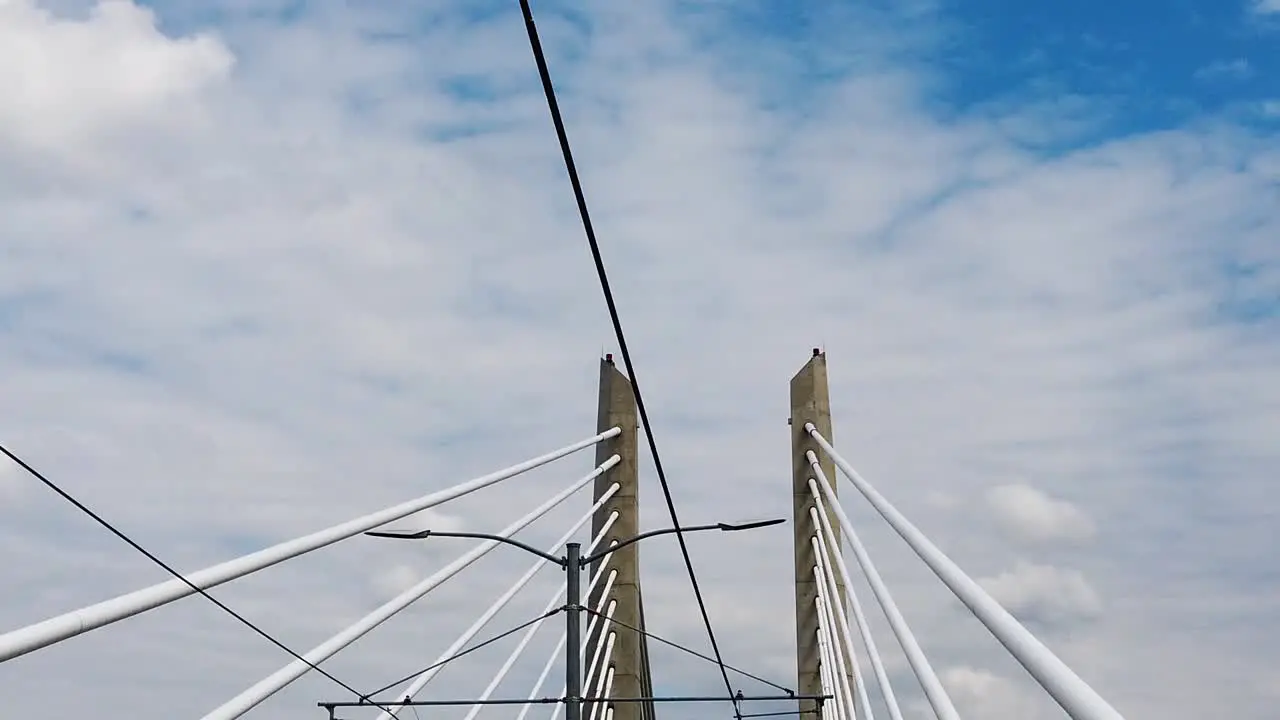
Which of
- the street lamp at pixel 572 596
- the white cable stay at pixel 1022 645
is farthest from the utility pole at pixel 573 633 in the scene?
the white cable stay at pixel 1022 645

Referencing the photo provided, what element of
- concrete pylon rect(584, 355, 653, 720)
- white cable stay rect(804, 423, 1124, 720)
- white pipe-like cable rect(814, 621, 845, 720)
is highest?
concrete pylon rect(584, 355, 653, 720)

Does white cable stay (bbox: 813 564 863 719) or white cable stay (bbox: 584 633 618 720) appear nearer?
white cable stay (bbox: 813 564 863 719)

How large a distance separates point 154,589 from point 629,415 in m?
15.9

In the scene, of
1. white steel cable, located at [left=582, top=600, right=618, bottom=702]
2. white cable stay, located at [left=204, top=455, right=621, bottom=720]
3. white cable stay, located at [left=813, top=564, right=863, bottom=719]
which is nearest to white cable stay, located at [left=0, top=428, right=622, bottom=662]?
white cable stay, located at [left=204, top=455, right=621, bottom=720]

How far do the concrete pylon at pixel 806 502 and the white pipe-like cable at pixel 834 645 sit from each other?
0.20 metres

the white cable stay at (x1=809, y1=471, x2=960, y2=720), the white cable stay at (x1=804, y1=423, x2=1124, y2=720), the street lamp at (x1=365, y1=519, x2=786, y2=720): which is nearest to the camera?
the white cable stay at (x1=804, y1=423, x2=1124, y2=720)

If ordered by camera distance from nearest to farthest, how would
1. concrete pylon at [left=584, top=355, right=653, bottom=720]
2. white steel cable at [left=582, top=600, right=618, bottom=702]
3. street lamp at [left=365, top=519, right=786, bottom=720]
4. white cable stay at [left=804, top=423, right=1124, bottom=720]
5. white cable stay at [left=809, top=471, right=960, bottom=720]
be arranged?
white cable stay at [left=804, top=423, right=1124, bottom=720], white cable stay at [left=809, top=471, right=960, bottom=720], street lamp at [left=365, top=519, right=786, bottom=720], white steel cable at [left=582, top=600, right=618, bottom=702], concrete pylon at [left=584, top=355, right=653, bottom=720]

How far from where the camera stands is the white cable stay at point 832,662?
1739cm

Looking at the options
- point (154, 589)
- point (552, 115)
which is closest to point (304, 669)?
point (154, 589)

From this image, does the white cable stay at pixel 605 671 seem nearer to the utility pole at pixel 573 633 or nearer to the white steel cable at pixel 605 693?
the white steel cable at pixel 605 693

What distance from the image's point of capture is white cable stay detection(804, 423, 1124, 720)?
4668 millimetres

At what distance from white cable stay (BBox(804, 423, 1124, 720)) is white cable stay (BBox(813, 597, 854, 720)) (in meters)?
8.05

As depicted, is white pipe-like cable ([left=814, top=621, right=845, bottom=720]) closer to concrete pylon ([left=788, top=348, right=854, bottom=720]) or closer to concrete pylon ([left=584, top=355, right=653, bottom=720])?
concrete pylon ([left=788, top=348, right=854, bottom=720])

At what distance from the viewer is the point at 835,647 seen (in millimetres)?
19172
